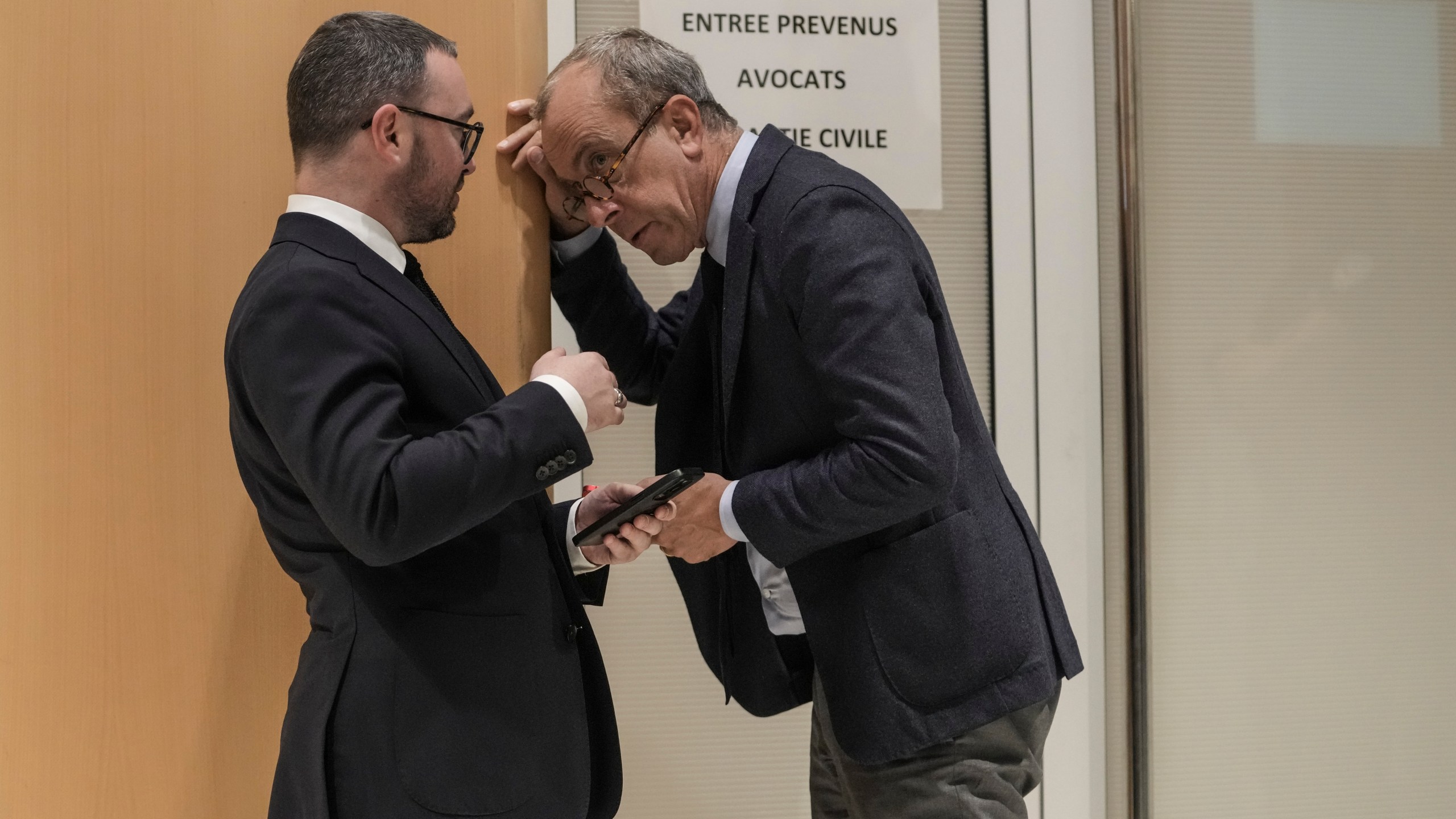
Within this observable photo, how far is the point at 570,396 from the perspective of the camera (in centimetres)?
132

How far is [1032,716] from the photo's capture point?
160 centimetres

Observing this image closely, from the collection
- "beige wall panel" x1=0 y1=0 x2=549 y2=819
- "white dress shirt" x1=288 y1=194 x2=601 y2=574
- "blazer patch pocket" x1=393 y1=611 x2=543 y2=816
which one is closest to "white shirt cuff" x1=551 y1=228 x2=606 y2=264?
"beige wall panel" x1=0 y1=0 x2=549 y2=819

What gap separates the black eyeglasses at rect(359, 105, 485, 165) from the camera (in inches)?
55.5

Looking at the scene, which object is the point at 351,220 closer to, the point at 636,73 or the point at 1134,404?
the point at 636,73

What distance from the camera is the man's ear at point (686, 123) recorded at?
5.48ft

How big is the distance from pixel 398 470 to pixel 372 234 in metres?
0.40

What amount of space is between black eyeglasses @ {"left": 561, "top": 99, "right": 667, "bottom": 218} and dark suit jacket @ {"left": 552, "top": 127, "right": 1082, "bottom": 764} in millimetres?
181

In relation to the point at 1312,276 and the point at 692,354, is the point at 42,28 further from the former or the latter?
the point at 1312,276

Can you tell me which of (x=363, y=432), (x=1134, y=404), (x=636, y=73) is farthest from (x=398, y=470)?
(x=1134, y=404)

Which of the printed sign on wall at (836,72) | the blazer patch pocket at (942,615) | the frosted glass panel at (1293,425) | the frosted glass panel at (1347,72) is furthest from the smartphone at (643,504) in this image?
the frosted glass panel at (1347,72)

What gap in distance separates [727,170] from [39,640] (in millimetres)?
1365

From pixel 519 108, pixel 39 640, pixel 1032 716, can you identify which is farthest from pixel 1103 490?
pixel 39 640

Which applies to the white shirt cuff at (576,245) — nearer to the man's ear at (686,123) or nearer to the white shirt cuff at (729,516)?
the man's ear at (686,123)

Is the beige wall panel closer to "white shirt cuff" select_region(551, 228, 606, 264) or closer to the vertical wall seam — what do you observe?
"white shirt cuff" select_region(551, 228, 606, 264)
